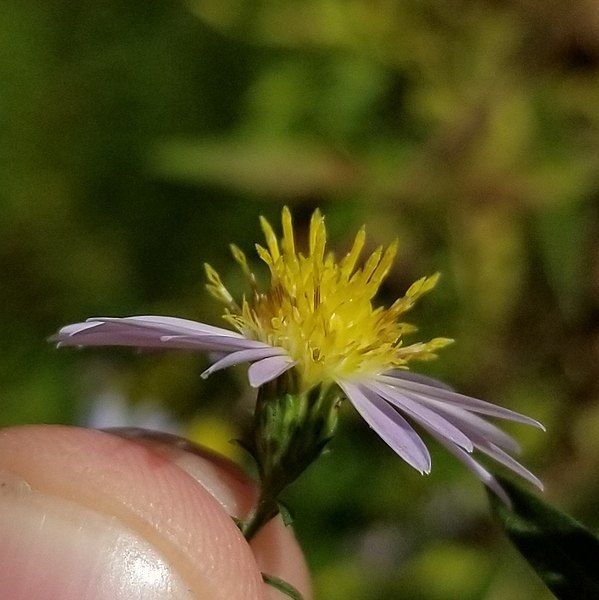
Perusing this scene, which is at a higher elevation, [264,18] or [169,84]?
[264,18]

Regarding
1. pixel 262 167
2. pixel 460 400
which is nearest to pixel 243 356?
pixel 460 400

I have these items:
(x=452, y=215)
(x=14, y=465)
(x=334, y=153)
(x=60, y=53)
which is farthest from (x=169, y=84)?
(x=14, y=465)

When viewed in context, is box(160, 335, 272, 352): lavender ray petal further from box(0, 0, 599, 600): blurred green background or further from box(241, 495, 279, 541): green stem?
box(0, 0, 599, 600): blurred green background

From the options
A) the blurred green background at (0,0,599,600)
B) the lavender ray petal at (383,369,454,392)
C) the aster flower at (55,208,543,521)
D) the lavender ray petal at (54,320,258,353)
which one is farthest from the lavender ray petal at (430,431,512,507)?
the blurred green background at (0,0,599,600)

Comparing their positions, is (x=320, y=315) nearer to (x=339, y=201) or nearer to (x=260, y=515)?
(x=260, y=515)

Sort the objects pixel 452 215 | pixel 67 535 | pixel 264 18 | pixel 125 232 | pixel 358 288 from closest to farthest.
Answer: pixel 67 535, pixel 358 288, pixel 452 215, pixel 264 18, pixel 125 232

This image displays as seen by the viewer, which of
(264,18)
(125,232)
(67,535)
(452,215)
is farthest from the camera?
(125,232)

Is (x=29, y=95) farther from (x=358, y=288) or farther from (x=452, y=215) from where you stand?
(x=358, y=288)

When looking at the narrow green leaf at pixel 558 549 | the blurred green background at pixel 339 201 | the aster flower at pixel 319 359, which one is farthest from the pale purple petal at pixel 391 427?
the blurred green background at pixel 339 201
